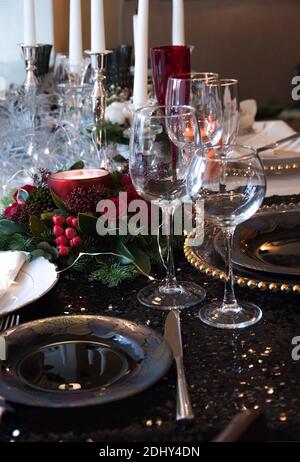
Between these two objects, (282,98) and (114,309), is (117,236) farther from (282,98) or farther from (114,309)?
(282,98)

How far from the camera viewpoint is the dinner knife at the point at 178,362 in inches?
23.6

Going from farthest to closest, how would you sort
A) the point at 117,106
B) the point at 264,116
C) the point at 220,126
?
1. the point at 264,116
2. the point at 117,106
3. the point at 220,126

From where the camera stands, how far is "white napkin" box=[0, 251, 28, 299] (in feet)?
2.84

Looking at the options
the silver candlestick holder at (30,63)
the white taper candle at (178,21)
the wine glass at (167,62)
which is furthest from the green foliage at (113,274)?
the white taper candle at (178,21)

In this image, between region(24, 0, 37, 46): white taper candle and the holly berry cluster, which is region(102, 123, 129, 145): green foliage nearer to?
region(24, 0, 37, 46): white taper candle

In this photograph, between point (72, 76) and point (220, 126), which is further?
point (72, 76)

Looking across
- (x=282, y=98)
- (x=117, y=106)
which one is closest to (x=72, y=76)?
(x=117, y=106)

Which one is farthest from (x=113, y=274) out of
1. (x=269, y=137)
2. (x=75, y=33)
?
(x=269, y=137)

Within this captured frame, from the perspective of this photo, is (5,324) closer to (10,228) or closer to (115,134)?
(10,228)

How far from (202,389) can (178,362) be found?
1.5 inches

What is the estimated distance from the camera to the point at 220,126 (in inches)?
42.3

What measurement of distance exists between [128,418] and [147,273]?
35cm

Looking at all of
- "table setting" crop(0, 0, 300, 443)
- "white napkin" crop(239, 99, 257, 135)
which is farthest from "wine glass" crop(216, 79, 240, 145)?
"white napkin" crop(239, 99, 257, 135)
